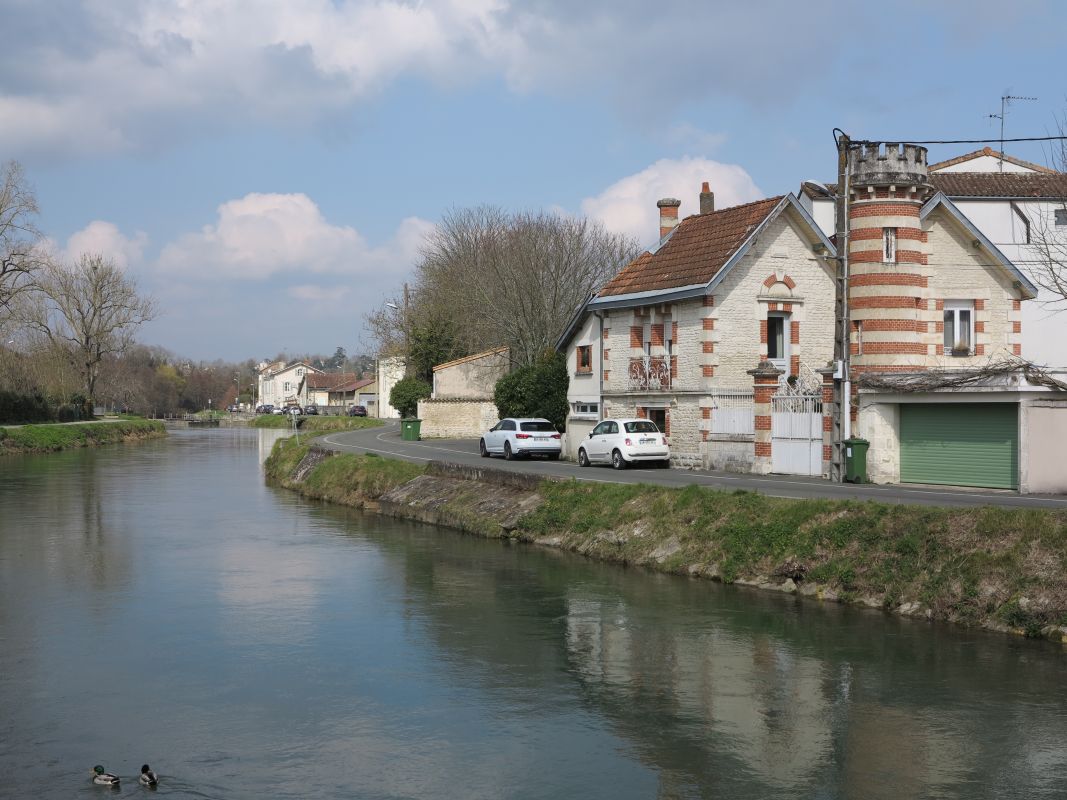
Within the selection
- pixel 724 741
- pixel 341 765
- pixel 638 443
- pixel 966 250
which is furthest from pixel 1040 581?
pixel 966 250

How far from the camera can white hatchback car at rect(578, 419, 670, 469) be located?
35.0 metres

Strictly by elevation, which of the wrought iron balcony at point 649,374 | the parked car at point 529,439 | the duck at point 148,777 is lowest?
the duck at point 148,777

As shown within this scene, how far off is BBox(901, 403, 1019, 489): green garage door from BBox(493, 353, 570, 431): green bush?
17.2 meters

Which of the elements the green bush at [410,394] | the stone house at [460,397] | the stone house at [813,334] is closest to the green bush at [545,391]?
the stone house at [813,334]

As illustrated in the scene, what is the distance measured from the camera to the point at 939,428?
93.1ft

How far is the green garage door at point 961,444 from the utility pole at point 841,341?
1735 millimetres

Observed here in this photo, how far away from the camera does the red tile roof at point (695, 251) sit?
3594 centimetres

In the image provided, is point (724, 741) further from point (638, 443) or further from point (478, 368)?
point (478, 368)

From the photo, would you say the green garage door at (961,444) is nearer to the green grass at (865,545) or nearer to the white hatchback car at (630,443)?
A: the green grass at (865,545)

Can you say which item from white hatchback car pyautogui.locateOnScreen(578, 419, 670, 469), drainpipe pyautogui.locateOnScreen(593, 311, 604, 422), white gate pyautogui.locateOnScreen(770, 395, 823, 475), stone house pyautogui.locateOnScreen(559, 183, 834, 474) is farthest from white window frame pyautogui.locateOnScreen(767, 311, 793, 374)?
drainpipe pyautogui.locateOnScreen(593, 311, 604, 422)

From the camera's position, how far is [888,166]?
32.5m

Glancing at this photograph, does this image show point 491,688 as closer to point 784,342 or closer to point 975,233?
point 784,342

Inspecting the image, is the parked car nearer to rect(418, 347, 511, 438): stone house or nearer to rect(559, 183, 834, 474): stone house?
rect(559, 183, 834, 474): stone house

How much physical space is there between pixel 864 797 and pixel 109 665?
33.7ft
